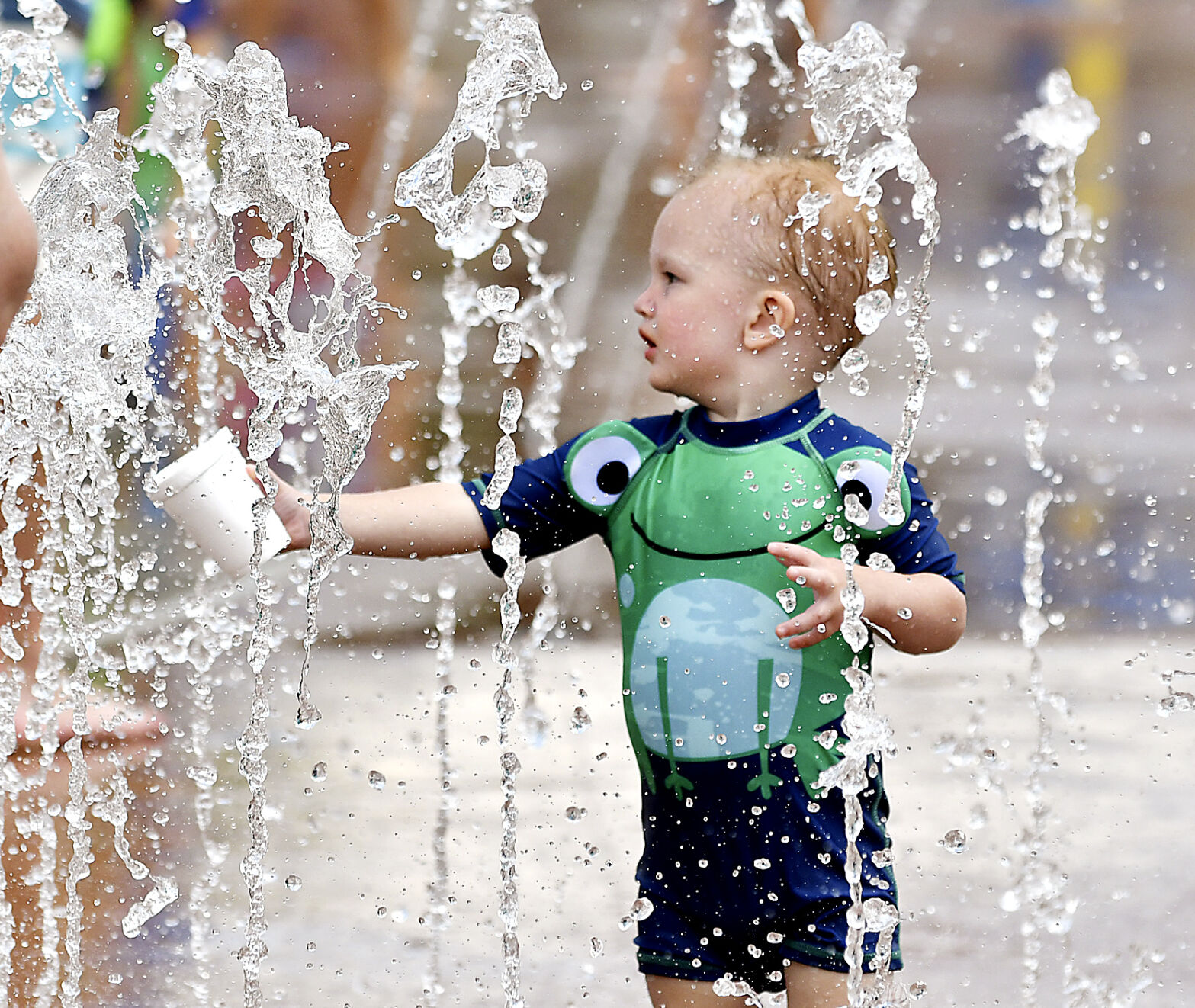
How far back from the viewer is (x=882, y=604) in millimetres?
1611

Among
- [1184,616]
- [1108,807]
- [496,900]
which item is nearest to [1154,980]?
[1108,807]

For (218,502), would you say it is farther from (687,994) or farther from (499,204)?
(687,994)

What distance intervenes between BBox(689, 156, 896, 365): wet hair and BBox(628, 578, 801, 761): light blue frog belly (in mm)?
303

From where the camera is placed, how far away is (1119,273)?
8680 millimetres

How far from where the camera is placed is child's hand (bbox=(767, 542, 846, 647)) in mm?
1554

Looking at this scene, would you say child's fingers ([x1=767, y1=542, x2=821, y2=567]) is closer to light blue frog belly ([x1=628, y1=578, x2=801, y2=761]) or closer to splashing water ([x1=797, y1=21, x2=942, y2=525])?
light blue frog belly ([x1=628, y1=578, x2=801, y2=761])

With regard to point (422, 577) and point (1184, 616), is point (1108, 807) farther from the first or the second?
point (422, 577)

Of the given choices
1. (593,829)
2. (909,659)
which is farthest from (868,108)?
(909,659)

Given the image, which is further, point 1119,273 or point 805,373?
point 1119,273

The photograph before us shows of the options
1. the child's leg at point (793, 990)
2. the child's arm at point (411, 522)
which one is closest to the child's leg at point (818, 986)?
the child's leg at point (793, 990)

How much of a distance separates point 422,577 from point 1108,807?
2905mm

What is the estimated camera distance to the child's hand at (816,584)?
1554 mm

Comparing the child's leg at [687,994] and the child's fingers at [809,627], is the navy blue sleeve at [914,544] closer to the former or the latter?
the child's fingers at [809,627]

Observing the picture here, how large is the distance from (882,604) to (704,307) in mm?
363
